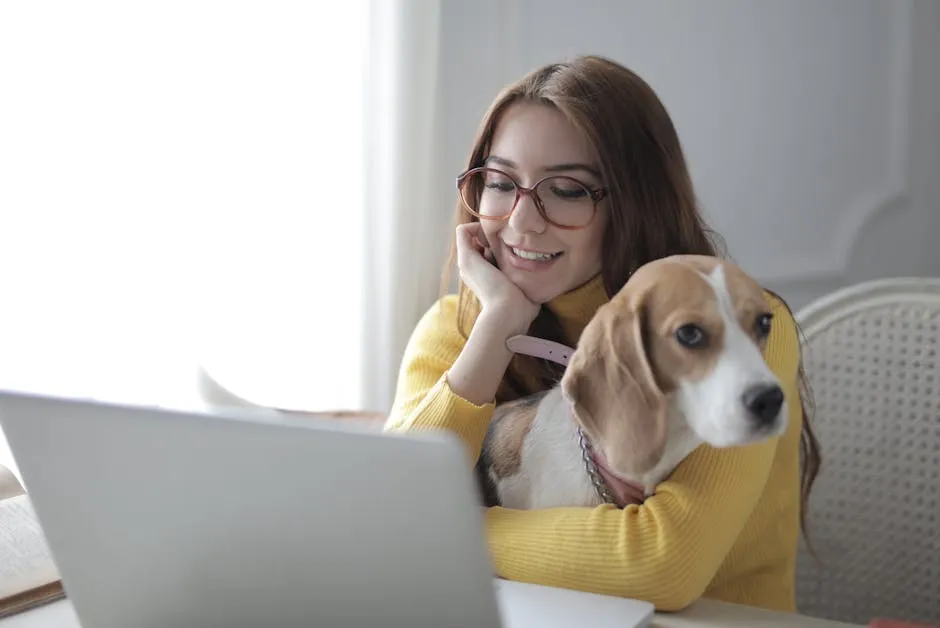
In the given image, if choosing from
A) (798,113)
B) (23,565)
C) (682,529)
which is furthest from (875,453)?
(23,565)

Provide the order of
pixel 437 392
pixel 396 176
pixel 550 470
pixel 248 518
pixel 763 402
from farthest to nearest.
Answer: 1. pixel 396 176
2. pixel 437 392
3. pixel 550 470
4. pixel 763 402
5. pixel 248 518

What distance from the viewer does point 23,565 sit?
105 centimetres

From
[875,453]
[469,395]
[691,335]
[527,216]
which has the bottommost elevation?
[875,453]

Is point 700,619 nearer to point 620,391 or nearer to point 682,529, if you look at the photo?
point 682,529

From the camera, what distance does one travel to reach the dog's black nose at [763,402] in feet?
3.13

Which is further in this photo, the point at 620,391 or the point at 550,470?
the point at 550,470

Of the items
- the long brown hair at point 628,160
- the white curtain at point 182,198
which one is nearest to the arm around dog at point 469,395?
the long brown hair at point 628,160

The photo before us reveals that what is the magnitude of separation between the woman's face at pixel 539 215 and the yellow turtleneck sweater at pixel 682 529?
19 centimetres

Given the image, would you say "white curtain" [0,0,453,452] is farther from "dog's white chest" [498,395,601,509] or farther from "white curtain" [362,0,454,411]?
"dog's white chest" [498,395,601,509]

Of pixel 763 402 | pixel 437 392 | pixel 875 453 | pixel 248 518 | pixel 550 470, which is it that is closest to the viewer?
pixel 248 518

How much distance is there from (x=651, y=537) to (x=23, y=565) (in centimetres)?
63

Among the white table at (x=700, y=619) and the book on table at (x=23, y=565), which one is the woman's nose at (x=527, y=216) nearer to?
the white table at (x=700, y=619)

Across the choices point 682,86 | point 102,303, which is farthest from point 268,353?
point 682,86

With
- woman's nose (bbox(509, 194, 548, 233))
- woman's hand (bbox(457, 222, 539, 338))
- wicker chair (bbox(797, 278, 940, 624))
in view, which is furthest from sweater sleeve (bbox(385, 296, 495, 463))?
wicker chair (bbox(797, 278, 940, 624))
